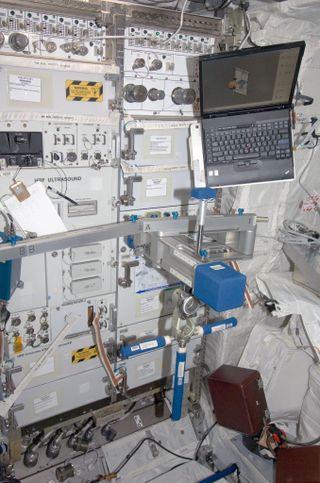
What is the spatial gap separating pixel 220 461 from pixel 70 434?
3.45ft

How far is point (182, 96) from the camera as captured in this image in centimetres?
225

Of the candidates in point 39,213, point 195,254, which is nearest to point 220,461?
point 195,254

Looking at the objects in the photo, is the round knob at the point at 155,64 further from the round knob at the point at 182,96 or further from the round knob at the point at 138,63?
the round knob at the point at 182,96

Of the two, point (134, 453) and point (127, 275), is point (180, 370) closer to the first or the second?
point (127, 275)

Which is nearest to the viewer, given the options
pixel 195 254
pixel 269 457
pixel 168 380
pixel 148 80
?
pixel 195 254

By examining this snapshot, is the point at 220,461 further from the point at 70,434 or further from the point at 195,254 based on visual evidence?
the point at 195,254

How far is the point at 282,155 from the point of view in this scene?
2.20 metres

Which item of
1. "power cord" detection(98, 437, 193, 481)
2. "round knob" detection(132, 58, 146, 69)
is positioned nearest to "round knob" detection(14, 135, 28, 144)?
"round knob" detection(132, 58, 146, 69)

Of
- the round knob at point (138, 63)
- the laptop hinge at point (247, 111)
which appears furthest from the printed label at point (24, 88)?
the laptop hinge at point (247, 111)

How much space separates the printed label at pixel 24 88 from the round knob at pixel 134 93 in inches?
18.5

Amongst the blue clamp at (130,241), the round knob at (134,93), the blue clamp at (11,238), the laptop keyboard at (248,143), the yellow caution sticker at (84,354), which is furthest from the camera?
the yellow caution sticker at (84,354)

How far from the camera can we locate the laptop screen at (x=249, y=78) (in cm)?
198

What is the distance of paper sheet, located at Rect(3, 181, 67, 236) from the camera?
199 cm

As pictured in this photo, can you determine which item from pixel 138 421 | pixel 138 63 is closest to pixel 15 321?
pixel 138 421
